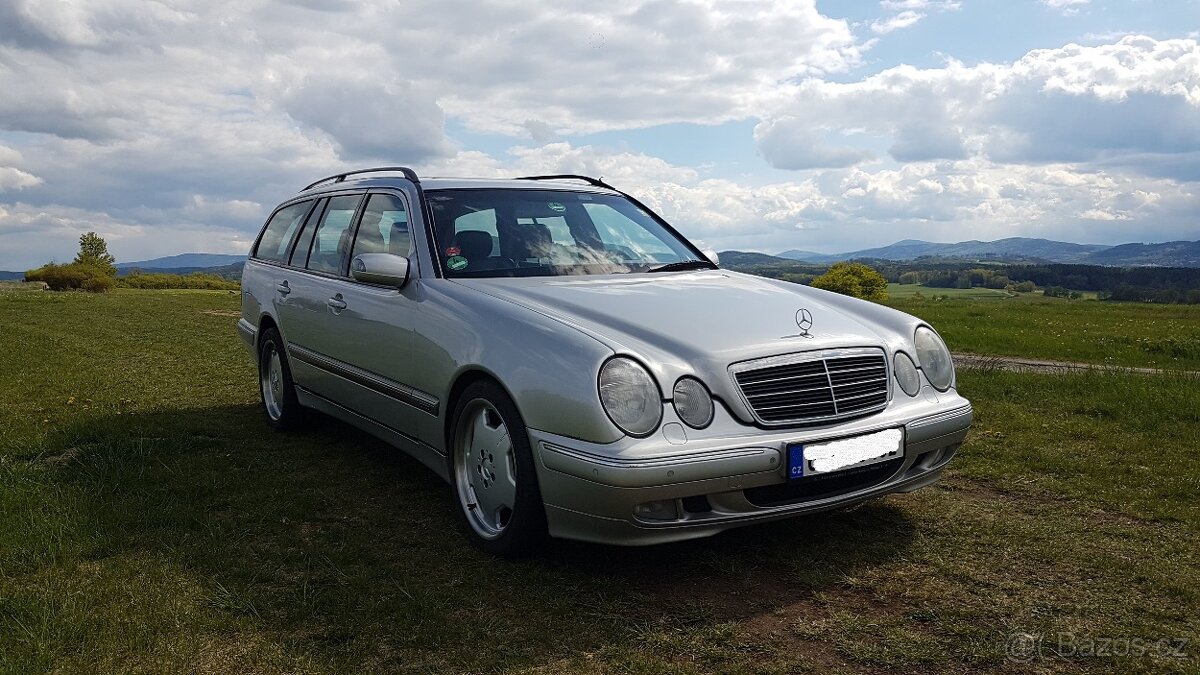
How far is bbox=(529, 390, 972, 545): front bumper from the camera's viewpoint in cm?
332

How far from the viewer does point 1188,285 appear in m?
63.1

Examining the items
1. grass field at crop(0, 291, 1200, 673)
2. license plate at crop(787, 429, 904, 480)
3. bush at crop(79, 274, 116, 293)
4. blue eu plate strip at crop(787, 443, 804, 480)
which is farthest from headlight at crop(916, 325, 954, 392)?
bush at crop(79, 274, 116, 293)

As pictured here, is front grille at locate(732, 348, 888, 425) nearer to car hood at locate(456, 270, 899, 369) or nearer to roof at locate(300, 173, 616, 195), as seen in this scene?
car hood at locate(456, 270, 899, 369)

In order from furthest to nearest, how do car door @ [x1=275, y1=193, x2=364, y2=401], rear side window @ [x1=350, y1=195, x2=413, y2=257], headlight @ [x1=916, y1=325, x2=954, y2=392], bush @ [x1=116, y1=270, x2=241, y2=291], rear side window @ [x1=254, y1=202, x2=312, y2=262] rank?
1. bush @ [x1=116, y1=270, x2=241, y2=291]
2. rear side window @ [x1=254, y1=202, x2=312, y2=262]
3. car door @ [x1=275, y1=193, x2=364, y2=401]
4. rear side window @ [x1=350, y1=195, x2=413, y2=257]
5. headlight @ [x1=916, y1=325, x2=954, y2=392]

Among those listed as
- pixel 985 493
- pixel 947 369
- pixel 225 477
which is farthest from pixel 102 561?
pixel 985 493

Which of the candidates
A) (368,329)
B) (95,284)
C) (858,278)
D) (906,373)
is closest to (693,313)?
(906,373)

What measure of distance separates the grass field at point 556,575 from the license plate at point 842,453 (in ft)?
1.47

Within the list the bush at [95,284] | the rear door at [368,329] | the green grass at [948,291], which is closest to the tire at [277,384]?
the rear door at [368,329]

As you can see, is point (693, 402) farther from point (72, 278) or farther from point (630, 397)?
point (72, 278)

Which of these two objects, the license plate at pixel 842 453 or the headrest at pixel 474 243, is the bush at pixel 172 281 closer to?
the headrest at pixel 474 243

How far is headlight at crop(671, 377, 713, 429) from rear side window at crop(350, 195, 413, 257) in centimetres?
202

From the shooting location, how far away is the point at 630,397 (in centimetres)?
341

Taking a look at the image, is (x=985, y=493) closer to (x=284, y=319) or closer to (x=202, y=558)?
(x=202, y=558)

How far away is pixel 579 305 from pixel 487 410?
0.61 metres
